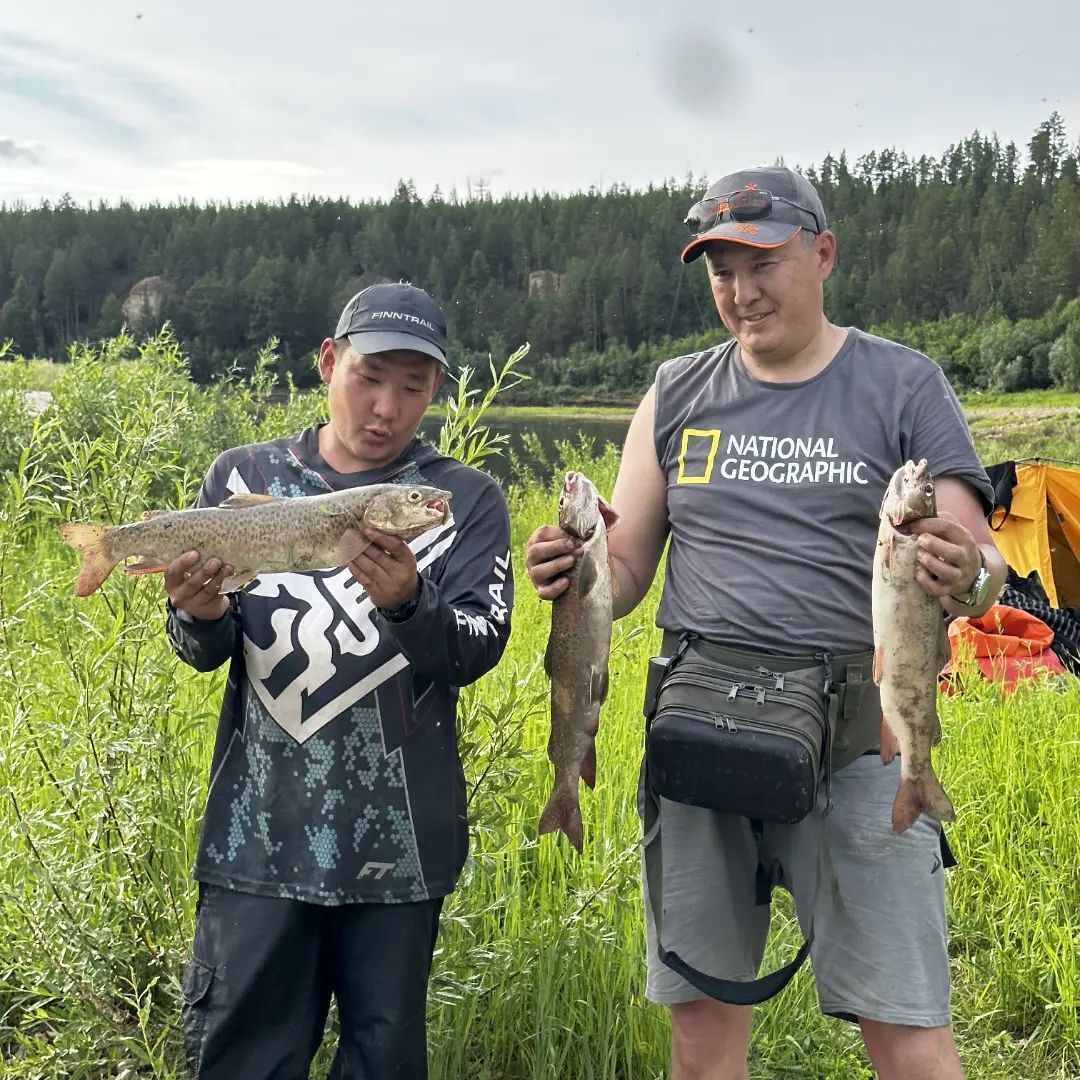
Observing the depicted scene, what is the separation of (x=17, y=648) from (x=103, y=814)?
73 centimetres

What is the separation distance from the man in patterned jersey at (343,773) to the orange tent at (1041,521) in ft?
25.6

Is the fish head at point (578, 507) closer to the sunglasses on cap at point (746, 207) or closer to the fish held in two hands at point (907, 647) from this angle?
the fish held in two hands at point (907, 647)

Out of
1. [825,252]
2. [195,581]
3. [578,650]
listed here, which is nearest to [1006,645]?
[825,252]

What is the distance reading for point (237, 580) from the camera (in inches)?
111

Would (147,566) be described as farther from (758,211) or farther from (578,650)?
(758,211)

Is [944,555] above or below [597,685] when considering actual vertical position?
above

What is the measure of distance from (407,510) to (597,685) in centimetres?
78

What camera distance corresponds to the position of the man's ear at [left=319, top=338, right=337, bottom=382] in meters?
3.21

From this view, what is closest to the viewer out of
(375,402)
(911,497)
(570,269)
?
(911,497)

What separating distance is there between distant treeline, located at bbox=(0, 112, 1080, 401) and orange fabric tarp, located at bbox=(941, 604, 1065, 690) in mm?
65332

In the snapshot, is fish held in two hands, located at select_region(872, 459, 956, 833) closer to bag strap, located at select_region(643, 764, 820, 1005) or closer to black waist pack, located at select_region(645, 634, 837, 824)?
black waist pack, located at select_region(645, 634, 837, 824)

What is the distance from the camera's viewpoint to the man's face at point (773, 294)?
Result: 10.3 feet

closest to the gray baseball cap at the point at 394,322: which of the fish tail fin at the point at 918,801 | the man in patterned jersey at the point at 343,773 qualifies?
the man in patterned jersey at the point at 343,773

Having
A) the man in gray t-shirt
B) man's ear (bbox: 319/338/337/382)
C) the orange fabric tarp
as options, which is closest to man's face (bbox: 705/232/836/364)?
the man in gray t-shirt
